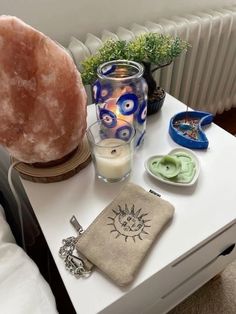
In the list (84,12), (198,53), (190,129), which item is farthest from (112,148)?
(198,53)

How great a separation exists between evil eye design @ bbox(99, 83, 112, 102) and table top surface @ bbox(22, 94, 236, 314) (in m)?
0.15

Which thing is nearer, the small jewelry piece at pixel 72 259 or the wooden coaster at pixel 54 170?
the small jewelry piece at pixel 72 259

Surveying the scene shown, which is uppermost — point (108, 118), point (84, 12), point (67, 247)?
point (84, 12)

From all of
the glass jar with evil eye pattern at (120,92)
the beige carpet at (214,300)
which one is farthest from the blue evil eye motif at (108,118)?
the beige carpet at (214,300)

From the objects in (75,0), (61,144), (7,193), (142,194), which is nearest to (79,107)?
(61,144)

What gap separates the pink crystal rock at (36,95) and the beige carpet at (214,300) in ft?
2.22

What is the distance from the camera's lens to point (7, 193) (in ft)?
2.69

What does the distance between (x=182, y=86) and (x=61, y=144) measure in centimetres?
91

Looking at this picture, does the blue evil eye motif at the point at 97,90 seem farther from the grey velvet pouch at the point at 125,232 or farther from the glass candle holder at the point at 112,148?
the grey velvet pouch at the point at 125,232

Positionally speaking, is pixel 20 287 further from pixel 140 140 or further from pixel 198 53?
pixel 198 53

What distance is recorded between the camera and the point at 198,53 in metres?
1.18

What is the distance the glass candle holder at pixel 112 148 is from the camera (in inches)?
21.6

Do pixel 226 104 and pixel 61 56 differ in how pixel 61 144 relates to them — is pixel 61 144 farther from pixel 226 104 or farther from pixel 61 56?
pixel 226 104

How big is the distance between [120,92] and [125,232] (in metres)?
0.30
